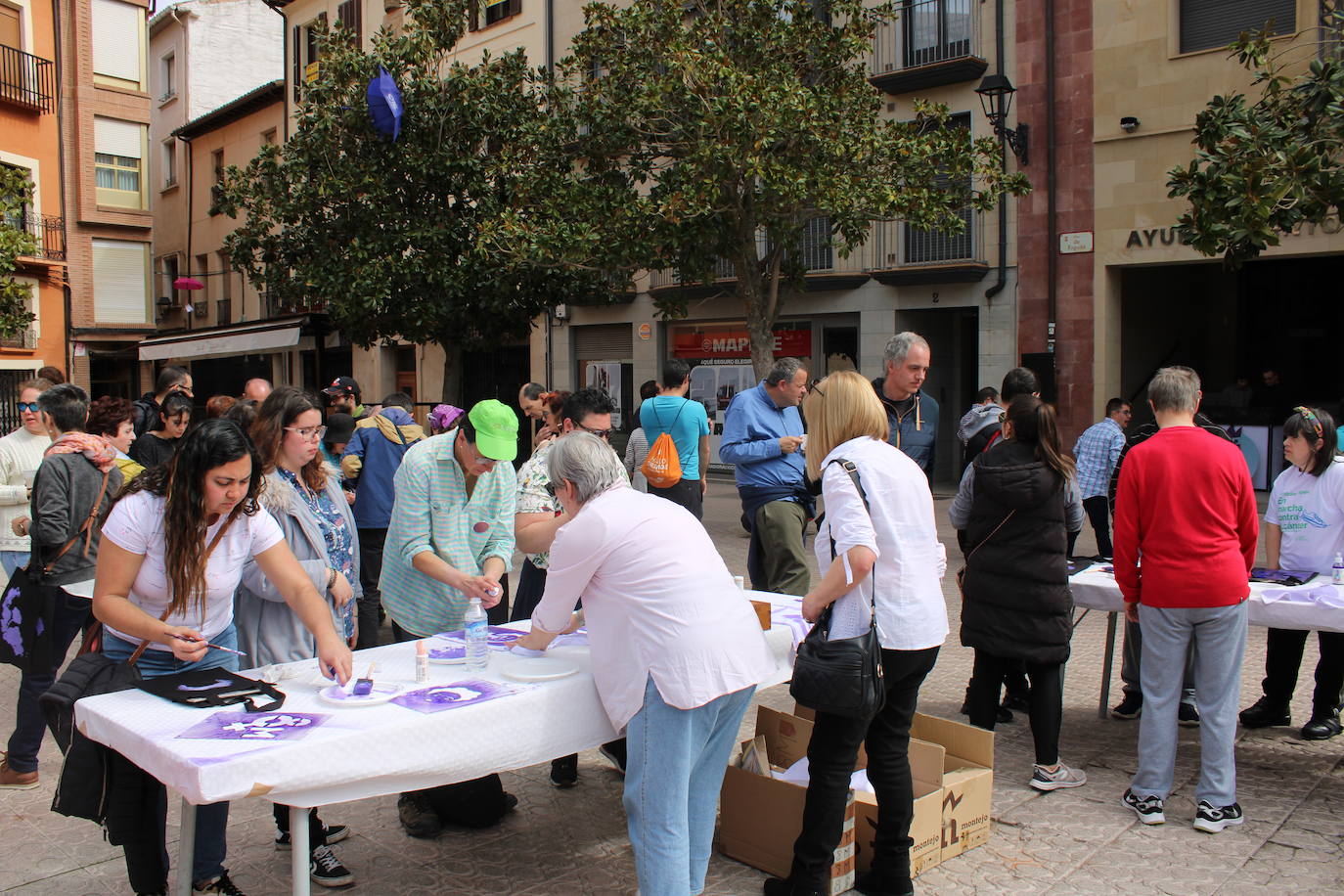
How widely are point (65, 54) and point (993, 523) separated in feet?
99.9

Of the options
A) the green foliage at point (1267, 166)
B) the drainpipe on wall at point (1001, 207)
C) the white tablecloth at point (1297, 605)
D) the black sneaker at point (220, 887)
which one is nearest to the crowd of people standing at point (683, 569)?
the black sneaker at point (220, 887)

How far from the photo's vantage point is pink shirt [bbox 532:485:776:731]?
3.15 metres

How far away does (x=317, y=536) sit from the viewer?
4090 millimetres

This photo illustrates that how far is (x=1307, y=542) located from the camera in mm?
5207

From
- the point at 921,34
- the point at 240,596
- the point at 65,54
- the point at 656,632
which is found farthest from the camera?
the point at 65,54

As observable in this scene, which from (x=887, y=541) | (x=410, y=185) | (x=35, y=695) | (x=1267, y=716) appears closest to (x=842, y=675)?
→ (x=887, y=541)

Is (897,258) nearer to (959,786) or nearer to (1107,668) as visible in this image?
(1107,668)

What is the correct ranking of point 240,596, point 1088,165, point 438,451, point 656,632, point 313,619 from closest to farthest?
point 656,632 < point 313,619 < point 240,596 < point 438,451 < point 1088,165

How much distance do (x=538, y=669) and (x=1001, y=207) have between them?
1455 centimetres

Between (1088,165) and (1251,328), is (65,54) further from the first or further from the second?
(1251,328)

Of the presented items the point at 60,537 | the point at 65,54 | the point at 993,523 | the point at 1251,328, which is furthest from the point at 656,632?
the point at 65,54

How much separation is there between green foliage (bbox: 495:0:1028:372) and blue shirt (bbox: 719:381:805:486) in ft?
22.9

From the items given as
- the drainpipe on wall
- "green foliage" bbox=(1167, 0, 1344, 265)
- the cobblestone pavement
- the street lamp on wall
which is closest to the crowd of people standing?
the cobblestone pavement

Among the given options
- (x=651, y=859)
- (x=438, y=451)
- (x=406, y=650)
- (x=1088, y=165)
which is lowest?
(x=651, y=859)
